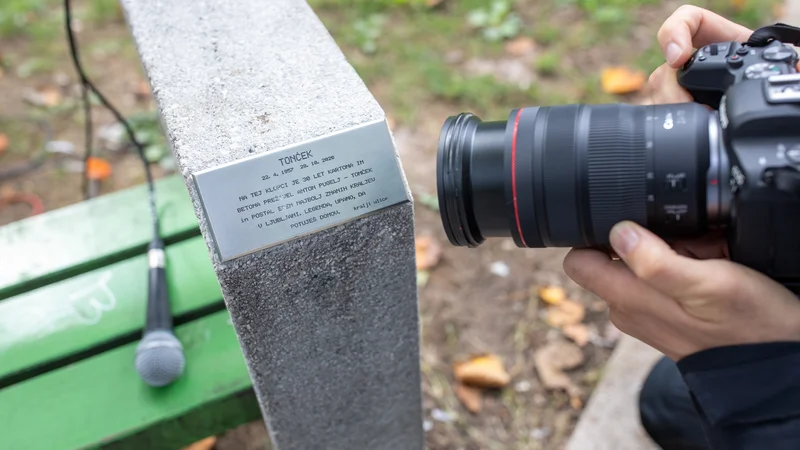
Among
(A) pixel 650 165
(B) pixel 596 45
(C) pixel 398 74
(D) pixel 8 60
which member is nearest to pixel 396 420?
(A) pixel 650 165

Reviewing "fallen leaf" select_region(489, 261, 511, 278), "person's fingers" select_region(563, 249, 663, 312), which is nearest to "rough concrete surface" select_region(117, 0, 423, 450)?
"person's fingers" select_region(563, 249, 663, 312)

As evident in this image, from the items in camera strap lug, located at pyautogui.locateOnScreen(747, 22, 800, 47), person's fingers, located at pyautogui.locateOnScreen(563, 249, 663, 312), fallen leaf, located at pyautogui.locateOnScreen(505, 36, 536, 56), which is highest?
camera strap lug, located at pyautogui.locateOnScreen(747, 22, 800, 47)

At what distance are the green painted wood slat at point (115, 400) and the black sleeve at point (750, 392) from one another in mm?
820

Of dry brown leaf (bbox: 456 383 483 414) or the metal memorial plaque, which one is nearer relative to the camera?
the metal memorial plaque

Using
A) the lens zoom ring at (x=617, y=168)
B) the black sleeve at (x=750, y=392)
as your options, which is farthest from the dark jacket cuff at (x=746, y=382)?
the lens zoom ring at (x=617, y=168)

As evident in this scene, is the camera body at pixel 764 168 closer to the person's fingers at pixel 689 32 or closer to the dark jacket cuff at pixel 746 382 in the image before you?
the dark jacket cuff at pixel 746 382

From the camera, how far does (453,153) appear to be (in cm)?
109

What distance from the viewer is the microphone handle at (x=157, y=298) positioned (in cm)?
143

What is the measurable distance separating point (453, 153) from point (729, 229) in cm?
40

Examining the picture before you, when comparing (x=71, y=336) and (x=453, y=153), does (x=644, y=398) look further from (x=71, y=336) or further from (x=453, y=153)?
(x=71, y=336)

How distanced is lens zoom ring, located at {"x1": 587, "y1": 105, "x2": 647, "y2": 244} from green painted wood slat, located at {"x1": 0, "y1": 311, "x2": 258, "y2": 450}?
761 millimetres

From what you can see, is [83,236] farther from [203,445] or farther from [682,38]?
[682,38]

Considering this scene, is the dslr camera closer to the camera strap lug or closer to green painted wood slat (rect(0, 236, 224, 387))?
the camera strap lug

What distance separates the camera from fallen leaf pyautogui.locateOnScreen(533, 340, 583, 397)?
76.3 inches
